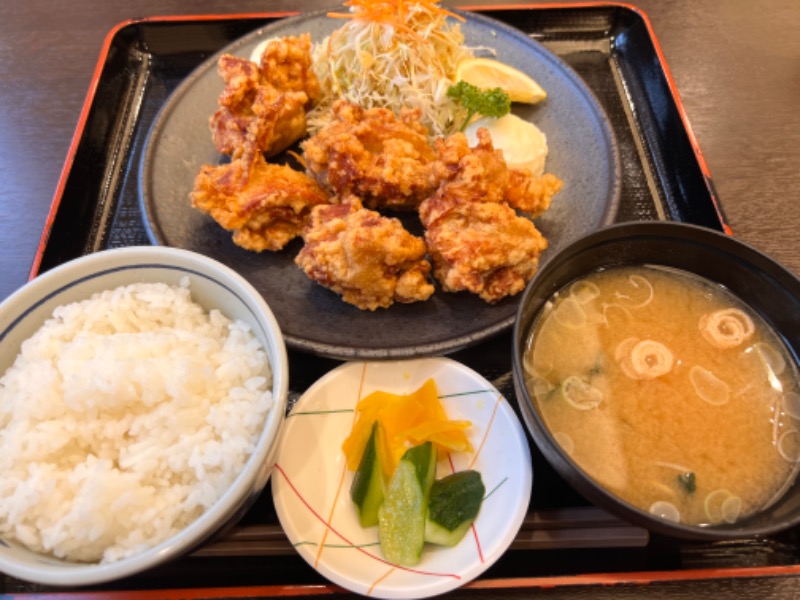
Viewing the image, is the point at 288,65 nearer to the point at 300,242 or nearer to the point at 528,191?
the point at 300,242

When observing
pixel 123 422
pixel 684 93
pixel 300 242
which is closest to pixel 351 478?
pixel 123 422

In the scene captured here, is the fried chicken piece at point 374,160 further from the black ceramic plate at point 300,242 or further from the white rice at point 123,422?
the white rice at point 123,422

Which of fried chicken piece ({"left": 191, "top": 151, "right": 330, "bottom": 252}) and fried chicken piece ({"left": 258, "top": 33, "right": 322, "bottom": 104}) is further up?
fried chicken piece ({"left": 258, "top": 33, "right": 322, "bottom": 104})

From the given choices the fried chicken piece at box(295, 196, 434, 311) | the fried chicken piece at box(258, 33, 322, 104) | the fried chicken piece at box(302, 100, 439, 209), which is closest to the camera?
the fried chicken piece at box(295, 196, 434, 311)

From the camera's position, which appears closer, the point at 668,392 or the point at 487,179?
the point at 668,392

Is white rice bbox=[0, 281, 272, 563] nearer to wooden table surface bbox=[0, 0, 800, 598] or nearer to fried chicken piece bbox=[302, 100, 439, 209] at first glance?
fried chicken piece bbox=[302, 100, 439, 209]

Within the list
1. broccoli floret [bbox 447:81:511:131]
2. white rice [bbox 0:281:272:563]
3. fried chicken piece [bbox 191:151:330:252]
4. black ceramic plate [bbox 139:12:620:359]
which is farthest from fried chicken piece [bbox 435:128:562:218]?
white rice [bbox 0:281:272:563]

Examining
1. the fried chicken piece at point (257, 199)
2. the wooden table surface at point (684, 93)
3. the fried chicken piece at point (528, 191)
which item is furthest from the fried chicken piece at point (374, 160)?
the wooden table surface at point (684, 93)
